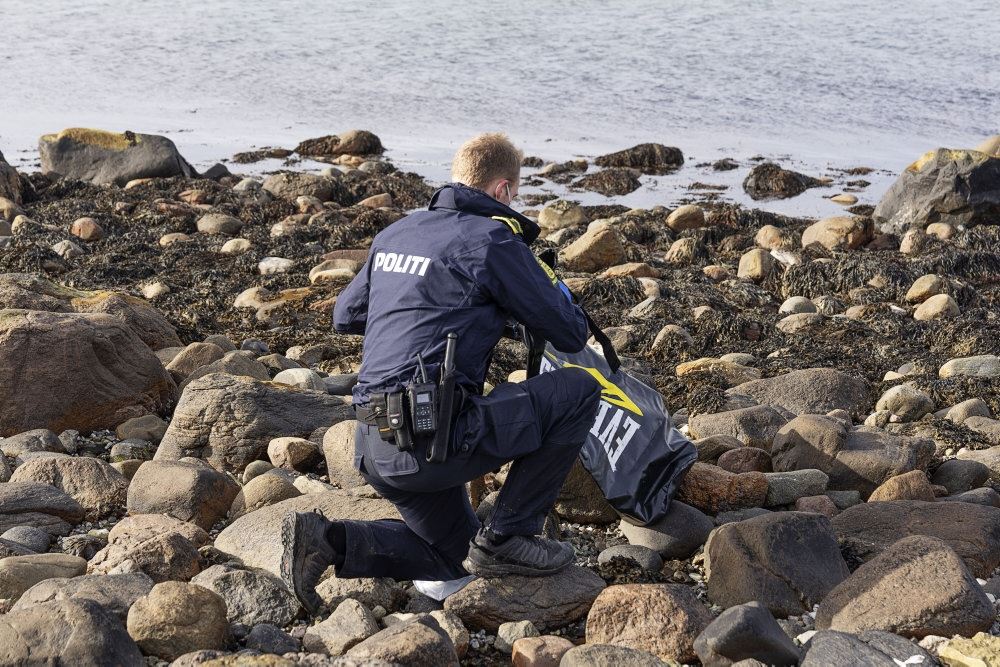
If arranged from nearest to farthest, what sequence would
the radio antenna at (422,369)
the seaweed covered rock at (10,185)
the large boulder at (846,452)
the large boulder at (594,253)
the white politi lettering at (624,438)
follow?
the radio antenna at (422,369), the white politi lettering at (624,438), the large boulder at (846,452), the large boulder at (594,253), the seaweed covered rock at (10,185)

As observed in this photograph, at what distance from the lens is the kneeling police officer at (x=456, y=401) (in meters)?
3.67

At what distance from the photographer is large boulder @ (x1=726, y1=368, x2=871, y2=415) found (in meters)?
6.84

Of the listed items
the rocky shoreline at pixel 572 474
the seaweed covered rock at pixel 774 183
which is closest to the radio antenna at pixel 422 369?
the rocky shoreline at pixel 572 474

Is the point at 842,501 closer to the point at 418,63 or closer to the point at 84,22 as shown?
the point at 418,63

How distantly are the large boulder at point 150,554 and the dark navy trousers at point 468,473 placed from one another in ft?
1.92

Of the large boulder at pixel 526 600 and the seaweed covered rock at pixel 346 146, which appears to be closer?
the large boulder at pixel 526 600

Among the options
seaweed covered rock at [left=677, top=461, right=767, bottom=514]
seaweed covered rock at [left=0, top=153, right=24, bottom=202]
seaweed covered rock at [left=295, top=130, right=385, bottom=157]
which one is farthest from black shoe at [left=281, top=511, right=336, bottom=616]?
seaweed covered rock at [left=295, top=130, right=385, bottom=157]

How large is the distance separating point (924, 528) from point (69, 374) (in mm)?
4154

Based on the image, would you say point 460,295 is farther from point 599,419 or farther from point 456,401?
point 599,419

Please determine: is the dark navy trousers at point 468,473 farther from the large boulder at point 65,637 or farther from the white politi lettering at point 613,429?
the large boulder at point 65,637

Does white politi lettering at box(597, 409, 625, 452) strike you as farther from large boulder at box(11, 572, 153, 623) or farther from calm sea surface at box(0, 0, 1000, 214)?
calm sea surface at box(0, 0, 1000, 214)

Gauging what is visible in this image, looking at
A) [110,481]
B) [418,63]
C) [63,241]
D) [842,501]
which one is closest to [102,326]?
[110,481]

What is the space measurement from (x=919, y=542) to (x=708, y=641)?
36.5 inches

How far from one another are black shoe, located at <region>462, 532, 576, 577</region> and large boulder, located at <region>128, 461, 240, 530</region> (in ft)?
4.16
